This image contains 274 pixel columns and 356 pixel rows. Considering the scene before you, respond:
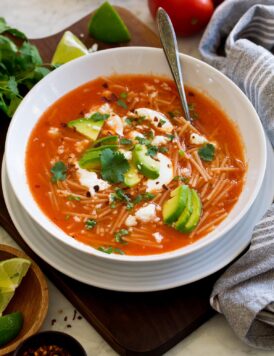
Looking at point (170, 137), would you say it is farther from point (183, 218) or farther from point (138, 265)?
point (138, 265)

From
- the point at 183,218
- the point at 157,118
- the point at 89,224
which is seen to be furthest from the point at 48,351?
the point at 157,118

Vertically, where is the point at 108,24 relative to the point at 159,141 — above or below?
above

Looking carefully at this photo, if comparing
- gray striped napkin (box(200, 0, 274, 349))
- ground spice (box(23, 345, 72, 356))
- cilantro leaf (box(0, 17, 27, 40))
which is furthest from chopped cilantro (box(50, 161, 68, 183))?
cilantro leaf (box(0, 17, 27, 40))

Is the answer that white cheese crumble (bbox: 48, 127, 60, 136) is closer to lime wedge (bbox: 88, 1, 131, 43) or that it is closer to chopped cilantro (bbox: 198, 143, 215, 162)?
chopped cilantro (bbox: 198, 143, 215, 162)

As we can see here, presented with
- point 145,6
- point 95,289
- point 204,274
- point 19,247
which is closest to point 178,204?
point 204,274

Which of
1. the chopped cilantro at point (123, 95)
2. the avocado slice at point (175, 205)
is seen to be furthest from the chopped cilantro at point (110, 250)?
the chopped cilantro at point (123, 95)

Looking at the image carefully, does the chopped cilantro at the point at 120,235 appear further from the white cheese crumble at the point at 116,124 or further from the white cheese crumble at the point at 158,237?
the white cheese crumble at the point at 116,124
